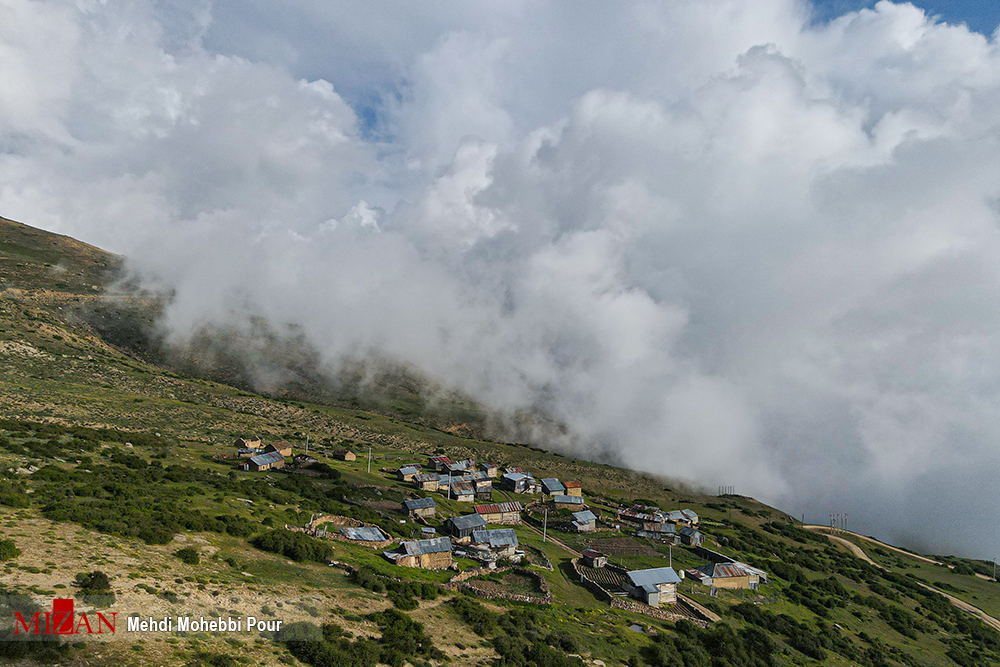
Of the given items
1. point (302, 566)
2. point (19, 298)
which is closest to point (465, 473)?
point (302, 566)

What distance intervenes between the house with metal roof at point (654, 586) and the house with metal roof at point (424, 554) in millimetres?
21604

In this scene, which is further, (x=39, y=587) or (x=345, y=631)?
(x=345, y=631)

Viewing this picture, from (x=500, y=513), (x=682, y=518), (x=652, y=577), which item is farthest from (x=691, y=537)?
(x=652, y=577)

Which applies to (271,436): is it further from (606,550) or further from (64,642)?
(64,642)

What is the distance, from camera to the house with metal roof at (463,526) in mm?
65375

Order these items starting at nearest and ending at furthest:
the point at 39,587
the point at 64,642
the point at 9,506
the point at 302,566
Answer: the point at 64,642, the point at 39,587, the point at 9,506, the point at 302,566

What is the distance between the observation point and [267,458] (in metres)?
78.4

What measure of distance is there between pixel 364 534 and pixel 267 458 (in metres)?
32.0

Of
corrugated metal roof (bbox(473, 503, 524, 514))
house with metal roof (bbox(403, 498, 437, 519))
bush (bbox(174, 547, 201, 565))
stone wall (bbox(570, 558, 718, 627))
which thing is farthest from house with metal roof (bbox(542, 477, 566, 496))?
bush (bbox(174, 547, 201, 565))

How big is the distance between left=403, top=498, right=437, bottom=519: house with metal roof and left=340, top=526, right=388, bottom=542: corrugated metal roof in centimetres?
1444

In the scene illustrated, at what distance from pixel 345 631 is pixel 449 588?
58.8 ft

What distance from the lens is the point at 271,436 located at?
337 feet

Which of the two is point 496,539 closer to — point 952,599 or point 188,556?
point 188,556

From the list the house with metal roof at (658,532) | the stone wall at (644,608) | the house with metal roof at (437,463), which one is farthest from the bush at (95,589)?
the house with metal roof at (437,463)
